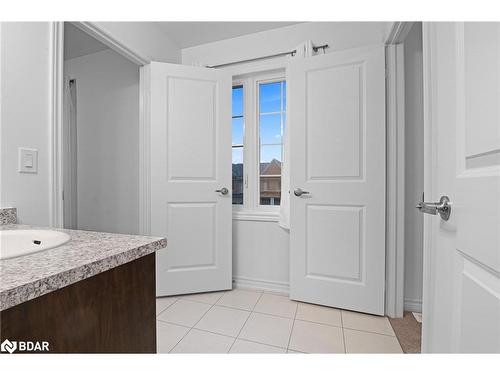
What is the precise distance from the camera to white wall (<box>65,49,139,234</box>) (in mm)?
2406

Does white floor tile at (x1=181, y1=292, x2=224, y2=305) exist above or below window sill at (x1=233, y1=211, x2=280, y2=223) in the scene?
below

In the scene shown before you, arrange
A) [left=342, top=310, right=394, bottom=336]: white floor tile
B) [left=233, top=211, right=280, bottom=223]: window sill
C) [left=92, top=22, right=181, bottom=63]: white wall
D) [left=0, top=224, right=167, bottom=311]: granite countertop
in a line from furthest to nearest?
[left=233, top=211, right=280, bottom=223]: window sill, [left=92, top=22, right=181, bottom=63]: white wall, [left=342, top=310, right=394, bottom=336]: white floor tile, [left=0, top=224, right=167, bottom=311]: granite countertop

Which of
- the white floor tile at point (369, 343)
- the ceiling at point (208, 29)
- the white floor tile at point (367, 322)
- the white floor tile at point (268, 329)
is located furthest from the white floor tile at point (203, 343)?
the ceiling at point (208, 29)

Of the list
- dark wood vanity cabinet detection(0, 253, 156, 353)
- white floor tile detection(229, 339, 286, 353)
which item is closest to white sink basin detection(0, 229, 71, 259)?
dark wood vanity cabinet detection(0, 253, 156, 353)

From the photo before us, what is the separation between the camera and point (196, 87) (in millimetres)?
2100

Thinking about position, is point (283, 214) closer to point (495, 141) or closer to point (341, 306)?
point (341, 306)

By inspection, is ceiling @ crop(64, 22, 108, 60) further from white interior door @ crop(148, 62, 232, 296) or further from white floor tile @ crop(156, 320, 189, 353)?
white floor tile @ crop(156, 320, 189, 353)

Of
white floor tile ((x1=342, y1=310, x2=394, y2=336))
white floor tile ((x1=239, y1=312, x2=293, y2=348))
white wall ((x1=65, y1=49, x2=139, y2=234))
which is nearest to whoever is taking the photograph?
white floor tile ((x1=239, y1=312, x2=293, y2=348))

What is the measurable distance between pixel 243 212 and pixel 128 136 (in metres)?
1.35

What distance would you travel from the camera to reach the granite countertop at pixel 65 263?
1.38ft

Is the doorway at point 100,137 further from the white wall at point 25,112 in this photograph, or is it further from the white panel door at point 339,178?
the white panel door at point 339,178

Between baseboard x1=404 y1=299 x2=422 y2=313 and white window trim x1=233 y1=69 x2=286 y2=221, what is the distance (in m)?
1.22

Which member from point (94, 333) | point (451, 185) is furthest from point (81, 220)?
point (451, 185)

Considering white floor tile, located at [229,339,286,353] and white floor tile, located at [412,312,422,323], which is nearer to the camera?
white floor tile, located at [229,339,286,353]
